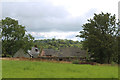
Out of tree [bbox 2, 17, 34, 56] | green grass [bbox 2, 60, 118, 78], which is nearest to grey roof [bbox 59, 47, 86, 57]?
tree [bbox 2, 17, 34, 56]

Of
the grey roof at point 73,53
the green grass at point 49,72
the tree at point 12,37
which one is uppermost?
the tree at point 12,37

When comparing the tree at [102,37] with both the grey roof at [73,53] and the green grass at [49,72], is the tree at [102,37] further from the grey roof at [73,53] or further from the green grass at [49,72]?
the green grass at [49,72]

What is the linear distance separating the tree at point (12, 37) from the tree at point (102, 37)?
79.7ft

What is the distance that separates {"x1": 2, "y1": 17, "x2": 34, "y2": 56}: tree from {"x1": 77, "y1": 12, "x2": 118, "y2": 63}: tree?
2429 cm

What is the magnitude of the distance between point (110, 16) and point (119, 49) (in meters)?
9.99

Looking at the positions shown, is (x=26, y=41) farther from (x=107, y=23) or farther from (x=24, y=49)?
(x=107, y=23)

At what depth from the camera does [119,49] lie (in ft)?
150

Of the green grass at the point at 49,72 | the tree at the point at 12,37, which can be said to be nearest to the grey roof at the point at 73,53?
the tree at the point at 12,37

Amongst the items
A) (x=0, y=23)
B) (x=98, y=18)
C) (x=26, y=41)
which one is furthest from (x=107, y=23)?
(x=0, y=23)

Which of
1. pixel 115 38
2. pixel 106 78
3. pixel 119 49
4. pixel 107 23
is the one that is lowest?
pixel 106 78

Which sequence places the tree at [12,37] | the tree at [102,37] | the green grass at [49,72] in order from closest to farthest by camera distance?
the green grass at [49,72] < the tree at [102,37] < the tree at [12,37]

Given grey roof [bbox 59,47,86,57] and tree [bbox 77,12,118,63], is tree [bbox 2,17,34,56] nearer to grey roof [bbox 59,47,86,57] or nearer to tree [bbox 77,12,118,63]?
grey roof [bbox 59,47,86,57]

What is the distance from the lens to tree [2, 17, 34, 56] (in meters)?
62.4

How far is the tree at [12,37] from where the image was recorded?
6244 centimetres
